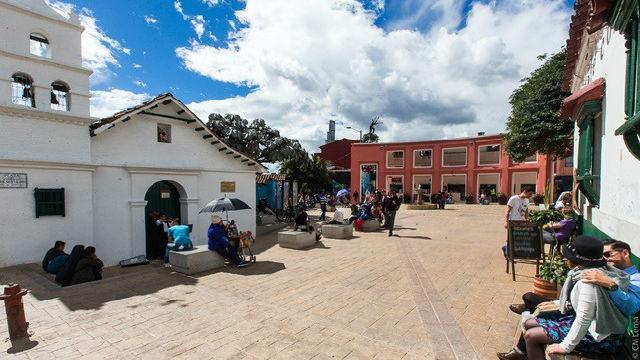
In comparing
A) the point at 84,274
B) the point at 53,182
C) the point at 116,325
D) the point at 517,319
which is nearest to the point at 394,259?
the point at 517,319

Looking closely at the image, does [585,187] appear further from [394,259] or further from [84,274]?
[84,274]

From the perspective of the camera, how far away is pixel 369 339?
4066mm

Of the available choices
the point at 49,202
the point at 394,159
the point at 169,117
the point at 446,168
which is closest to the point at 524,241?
the point at 169,117

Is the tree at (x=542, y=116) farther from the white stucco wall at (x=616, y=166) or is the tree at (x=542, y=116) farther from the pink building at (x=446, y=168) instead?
the white stucco wall at (x=616, y=166)

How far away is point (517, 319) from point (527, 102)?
19107mm

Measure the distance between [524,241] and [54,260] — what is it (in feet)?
33.8

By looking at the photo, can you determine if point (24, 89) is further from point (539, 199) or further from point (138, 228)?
point (539, 199)

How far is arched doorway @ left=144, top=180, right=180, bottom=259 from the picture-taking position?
1057cm

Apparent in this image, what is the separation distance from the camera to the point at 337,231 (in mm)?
11906

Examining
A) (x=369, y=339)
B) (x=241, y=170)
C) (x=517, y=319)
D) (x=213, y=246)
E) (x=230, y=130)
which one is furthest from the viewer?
(x=230, y=130)

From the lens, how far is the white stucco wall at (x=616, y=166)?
3320 mm

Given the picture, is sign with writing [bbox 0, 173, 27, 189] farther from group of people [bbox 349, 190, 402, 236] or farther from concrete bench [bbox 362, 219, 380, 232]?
concrete bench [bbox 362, 219, 380, 232]

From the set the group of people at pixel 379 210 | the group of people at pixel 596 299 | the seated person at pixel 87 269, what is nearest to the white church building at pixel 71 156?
the seated person at pixel 87 269

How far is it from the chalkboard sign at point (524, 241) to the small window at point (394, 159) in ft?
102
